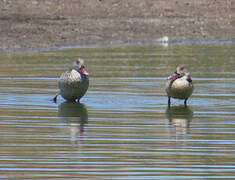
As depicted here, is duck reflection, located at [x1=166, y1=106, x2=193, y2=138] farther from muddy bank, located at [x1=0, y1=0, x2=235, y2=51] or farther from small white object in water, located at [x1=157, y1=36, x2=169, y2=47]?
small white object in water, located at [x1=157, y1=36, x2=169, y2=47]

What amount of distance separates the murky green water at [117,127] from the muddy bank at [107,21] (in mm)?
9706

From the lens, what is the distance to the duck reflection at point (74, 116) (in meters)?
10.3

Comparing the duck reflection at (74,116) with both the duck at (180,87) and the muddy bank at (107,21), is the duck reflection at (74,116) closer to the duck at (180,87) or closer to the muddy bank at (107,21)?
the duck at (180,87)

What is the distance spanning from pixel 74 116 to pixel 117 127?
1666mm

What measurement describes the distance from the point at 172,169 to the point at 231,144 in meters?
1.69

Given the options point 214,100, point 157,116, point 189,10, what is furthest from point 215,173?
point 189,10

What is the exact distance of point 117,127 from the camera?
34.7 feet

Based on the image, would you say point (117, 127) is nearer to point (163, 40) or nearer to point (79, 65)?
point (79, 65)

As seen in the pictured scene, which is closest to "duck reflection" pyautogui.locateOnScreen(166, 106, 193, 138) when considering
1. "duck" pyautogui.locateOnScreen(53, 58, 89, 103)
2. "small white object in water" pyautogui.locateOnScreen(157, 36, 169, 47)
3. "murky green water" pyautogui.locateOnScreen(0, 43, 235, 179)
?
"murky green water" pyautogui.locateOnScreen(0, 43, 235, 179)

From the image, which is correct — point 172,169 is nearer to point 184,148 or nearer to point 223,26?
point 184,148

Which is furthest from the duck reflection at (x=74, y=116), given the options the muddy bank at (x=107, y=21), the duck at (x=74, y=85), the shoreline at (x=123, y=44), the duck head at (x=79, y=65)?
the muddy bank at (x=107, y=21)

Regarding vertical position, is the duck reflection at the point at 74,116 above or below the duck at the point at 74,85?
below

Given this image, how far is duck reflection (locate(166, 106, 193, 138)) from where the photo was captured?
409 inches

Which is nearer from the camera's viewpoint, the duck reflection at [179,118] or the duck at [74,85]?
the duck reflection at [179,118]
